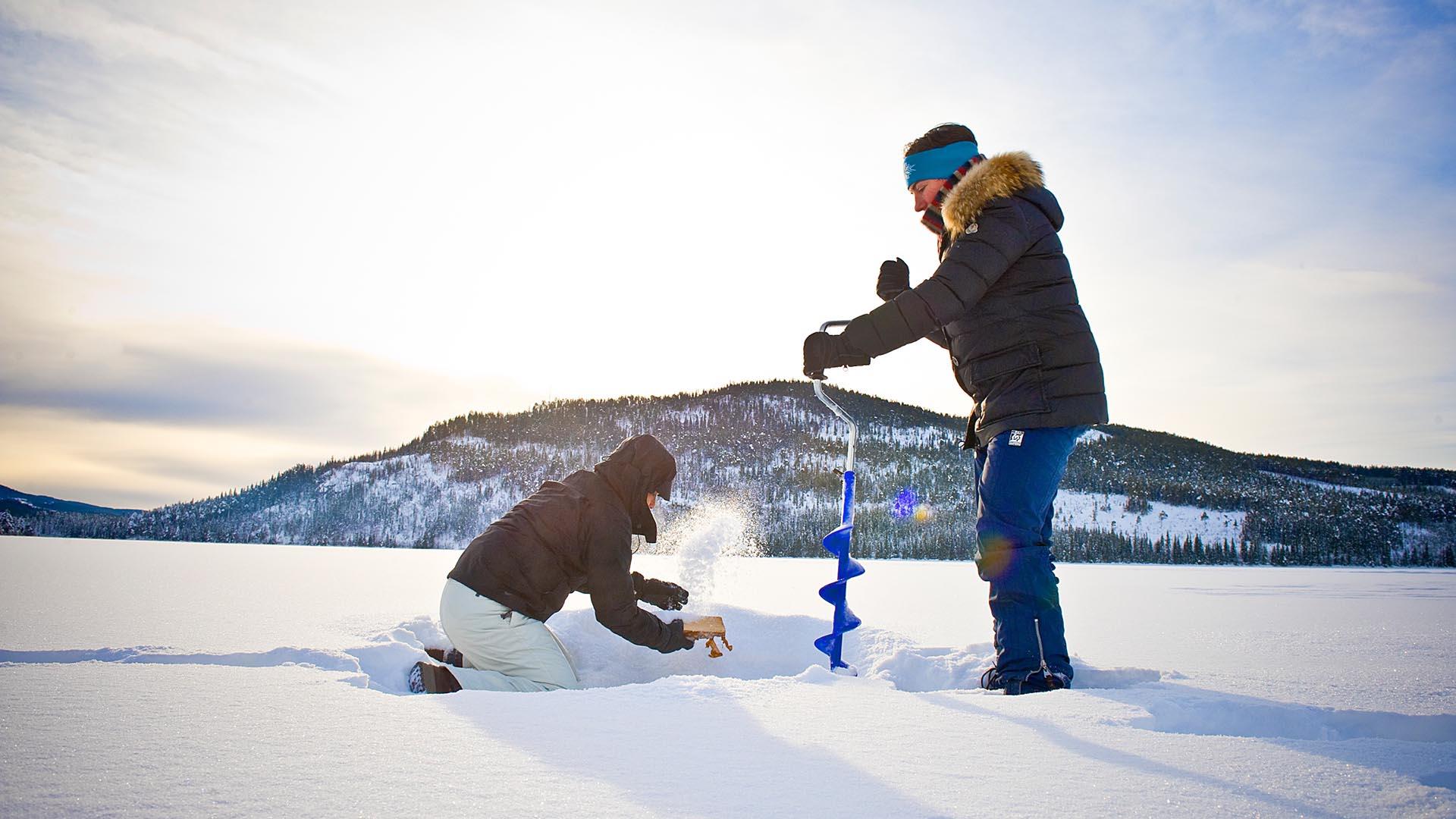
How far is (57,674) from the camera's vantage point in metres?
2.09

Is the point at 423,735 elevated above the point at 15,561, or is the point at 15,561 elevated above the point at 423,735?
the point at 423,735

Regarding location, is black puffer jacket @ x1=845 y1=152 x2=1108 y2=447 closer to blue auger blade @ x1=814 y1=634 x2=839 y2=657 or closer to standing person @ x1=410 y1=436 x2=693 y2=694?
blue auger blade @ x1=814 y1=634 x2=839 y2=657

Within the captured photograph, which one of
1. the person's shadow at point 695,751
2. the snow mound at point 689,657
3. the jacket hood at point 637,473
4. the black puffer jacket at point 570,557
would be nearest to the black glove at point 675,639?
the black puffer jacket at point 570,557

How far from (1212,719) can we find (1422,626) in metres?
3.60

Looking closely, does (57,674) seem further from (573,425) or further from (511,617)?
(573,425)

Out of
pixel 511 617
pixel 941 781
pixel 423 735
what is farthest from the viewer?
pixel 511 617

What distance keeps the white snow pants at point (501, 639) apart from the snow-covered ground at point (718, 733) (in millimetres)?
285

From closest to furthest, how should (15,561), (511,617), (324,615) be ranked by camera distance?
(511,617), (324,615), (15,561)

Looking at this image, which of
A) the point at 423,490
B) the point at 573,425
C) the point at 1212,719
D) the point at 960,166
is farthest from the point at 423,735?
the point at 573,425

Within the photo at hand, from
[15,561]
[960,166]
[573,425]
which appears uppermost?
[573,425]

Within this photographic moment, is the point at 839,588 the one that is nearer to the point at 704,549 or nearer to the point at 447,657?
the point at 704,549

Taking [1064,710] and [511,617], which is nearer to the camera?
[1064,710]

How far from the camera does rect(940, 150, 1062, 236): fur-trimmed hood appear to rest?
2.85 meters

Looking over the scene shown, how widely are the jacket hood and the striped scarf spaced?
1616mm
